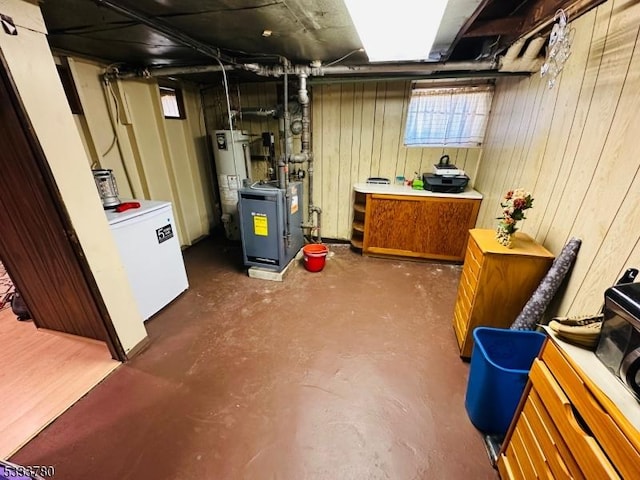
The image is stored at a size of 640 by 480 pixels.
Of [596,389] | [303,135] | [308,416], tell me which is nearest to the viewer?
[596,389]

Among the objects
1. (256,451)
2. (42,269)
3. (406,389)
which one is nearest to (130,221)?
(42,269)

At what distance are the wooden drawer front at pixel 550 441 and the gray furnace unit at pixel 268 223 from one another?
7.00 feet

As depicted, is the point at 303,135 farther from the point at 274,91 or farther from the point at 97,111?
the point at 97,111

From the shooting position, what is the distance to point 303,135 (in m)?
3.06

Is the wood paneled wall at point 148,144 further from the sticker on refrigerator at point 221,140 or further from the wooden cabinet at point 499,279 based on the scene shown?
the wooden cabinet at point 499,279

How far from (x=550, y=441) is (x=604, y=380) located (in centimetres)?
30

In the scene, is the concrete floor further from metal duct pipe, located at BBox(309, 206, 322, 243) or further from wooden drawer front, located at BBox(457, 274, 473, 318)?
metal duct pipe, located at BBox(309, 206, 322, 243)

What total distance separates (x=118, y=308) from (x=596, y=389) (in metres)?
2.32

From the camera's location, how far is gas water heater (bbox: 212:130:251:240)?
122 inches

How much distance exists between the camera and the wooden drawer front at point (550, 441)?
803 mm

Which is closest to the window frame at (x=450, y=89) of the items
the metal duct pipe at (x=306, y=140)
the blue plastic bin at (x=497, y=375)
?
the metal duct pipe at (x=306, y=140)

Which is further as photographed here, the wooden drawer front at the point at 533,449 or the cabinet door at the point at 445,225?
the cabinet door at the point at 445,225

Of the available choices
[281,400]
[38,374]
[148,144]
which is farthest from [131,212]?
[281,400]

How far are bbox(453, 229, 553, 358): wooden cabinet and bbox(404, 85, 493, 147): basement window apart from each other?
174 centimetres
